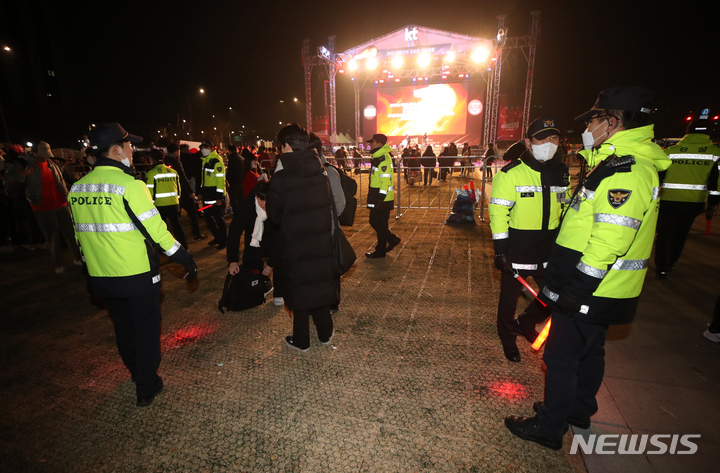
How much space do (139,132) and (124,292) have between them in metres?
40.3

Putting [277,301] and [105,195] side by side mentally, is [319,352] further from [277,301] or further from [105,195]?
[105,195]

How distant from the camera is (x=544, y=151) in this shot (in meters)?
2.80

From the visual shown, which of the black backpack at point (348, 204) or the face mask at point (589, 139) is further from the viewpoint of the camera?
the black backpack at point (348, 204)

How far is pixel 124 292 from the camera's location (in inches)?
95.9

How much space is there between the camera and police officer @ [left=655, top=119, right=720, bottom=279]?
15.7ft

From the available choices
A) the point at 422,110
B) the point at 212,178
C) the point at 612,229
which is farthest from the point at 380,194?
the point at 422,110

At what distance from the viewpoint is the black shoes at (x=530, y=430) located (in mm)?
2236

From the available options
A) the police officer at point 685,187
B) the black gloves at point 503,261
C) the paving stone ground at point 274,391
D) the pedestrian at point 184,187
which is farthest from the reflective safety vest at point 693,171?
the pedestrian at point 184,187

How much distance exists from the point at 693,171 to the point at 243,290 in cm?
634

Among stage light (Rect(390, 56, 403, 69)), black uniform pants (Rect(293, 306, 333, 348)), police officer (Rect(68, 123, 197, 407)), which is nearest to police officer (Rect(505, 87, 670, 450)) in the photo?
black uniform pants (Rect(293, 306, 333, 348))

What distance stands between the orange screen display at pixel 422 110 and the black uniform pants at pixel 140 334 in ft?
88.4

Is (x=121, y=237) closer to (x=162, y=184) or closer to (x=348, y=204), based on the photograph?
(x=348, y=204)

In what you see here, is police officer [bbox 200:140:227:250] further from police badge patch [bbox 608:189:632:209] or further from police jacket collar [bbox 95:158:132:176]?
police badge patch [bbox 608:189:632:209]

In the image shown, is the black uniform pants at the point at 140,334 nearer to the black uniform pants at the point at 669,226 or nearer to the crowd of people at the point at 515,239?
the crowd of people at the point at 515,239
